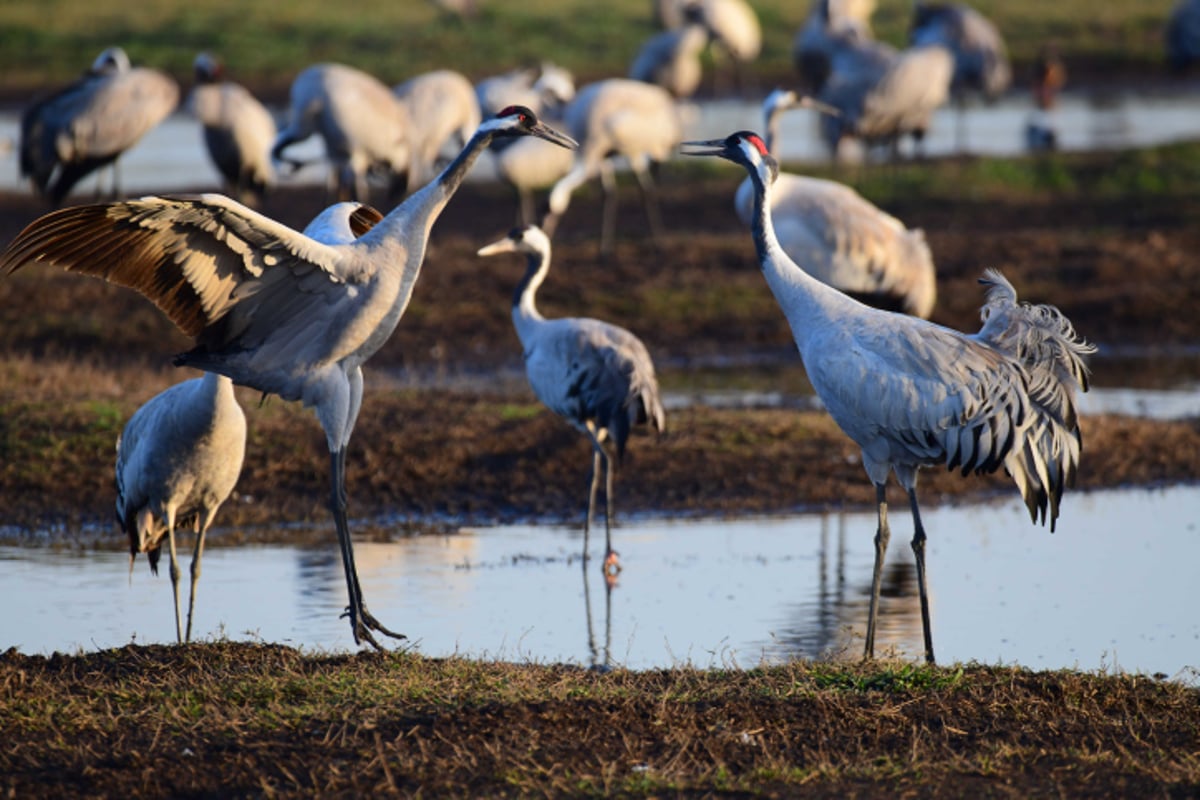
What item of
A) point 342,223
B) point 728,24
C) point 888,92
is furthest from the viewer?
point 728,24

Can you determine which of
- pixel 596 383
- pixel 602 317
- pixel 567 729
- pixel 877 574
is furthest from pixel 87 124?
pixel 567 729

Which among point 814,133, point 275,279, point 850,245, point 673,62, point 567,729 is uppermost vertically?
point 673,62

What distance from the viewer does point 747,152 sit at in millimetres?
7160

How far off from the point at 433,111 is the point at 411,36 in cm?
1769

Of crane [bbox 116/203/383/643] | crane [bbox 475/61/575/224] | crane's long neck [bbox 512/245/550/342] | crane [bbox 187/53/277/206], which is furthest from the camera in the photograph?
crane [bbox 475/61/575/224]

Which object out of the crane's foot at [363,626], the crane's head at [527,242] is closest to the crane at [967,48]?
the crane's head at [527,242]

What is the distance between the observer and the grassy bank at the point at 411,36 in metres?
30.4

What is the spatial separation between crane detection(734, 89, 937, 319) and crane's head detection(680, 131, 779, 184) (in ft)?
12.5

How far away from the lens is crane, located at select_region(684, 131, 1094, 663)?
20.5 feet

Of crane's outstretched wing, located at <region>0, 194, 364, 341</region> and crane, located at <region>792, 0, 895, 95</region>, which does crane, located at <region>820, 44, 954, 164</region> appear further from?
crane's outstretched wing, located at <region>0, 194, 364, 341</region>

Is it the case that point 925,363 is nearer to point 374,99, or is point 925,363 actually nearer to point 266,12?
point 374,99

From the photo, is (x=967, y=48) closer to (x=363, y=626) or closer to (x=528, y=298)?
(x=528, y=298)

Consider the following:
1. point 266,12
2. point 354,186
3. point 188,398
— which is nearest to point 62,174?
point 354,186

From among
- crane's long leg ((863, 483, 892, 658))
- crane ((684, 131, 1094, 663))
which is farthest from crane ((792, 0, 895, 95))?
crane's long leg ((863, 483, 892, 658))
